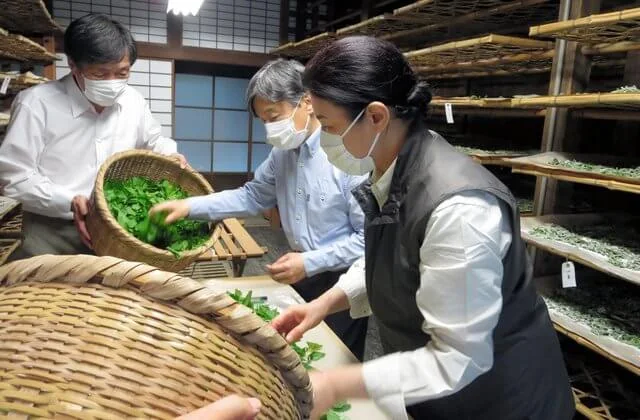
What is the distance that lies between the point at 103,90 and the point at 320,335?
4.20 ft

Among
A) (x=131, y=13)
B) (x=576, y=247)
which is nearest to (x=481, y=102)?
(x=576, y=247)

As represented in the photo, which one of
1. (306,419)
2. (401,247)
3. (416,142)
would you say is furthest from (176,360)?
(416,142)

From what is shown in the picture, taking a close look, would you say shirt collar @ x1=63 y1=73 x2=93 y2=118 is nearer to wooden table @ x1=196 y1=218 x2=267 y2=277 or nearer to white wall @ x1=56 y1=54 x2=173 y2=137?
wooden table @ x1=196 y1=218 x2=267 y2=277

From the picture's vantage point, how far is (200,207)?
1.79m

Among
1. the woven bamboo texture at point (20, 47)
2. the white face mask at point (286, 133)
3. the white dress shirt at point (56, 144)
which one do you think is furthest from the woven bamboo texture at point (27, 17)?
the white face mask at point (286, 133)

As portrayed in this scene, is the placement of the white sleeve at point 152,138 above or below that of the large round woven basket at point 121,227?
above

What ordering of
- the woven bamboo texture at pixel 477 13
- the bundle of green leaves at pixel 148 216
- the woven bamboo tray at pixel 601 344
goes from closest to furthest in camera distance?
the bundle of green leaves at pixel 148 216
the woven bamboo tray at pixel 601 344
the woven bamboo texture at pixel 477 13

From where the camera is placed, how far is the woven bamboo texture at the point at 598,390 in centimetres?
Result: 212

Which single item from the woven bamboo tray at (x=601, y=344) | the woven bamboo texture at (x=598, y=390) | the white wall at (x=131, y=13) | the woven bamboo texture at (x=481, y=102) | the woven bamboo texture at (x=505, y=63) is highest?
the white wall at (x=131, y=13)

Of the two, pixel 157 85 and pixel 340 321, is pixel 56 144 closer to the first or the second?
pixel 340 321

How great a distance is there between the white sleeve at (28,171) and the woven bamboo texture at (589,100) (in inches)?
80.1

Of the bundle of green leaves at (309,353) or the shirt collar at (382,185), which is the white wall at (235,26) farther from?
the shirt collar at (382,185)

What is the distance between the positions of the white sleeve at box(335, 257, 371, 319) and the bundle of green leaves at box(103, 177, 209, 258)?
1.72ft

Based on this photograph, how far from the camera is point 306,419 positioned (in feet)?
2.57
